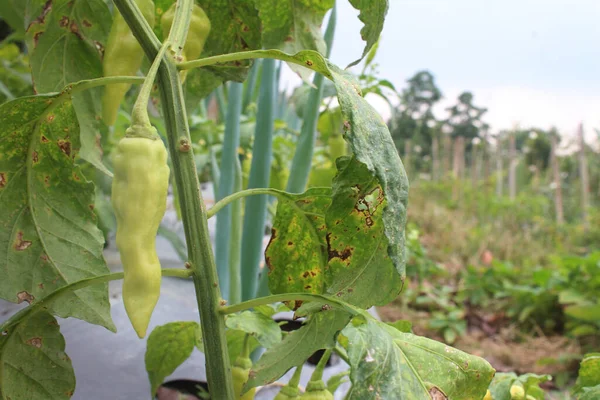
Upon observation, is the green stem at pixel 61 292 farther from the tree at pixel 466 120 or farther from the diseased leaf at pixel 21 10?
the tree at pixel 466 120

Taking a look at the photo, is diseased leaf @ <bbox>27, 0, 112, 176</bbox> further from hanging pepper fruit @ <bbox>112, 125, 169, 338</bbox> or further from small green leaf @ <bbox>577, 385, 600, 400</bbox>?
small green leaf @ <bbox>577, 385, 600, 400</bbox>

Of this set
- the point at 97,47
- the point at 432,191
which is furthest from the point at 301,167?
the point at 432,191

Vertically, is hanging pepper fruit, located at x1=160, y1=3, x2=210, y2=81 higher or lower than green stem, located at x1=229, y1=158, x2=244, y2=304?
higher

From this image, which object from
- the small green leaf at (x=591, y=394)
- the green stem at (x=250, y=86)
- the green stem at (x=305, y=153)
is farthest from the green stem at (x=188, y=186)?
the green stem at (x=250, y=86)

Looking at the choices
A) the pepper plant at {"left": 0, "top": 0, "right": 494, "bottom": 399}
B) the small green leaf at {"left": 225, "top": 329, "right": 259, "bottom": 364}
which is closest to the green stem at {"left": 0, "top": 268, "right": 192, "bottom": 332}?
the pepper plant at {"left": 0, "top": 0, "right": 494, "bottom": 399}

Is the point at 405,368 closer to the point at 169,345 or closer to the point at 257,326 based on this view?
the point at 257,326

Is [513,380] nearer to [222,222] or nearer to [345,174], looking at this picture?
[345,174]
